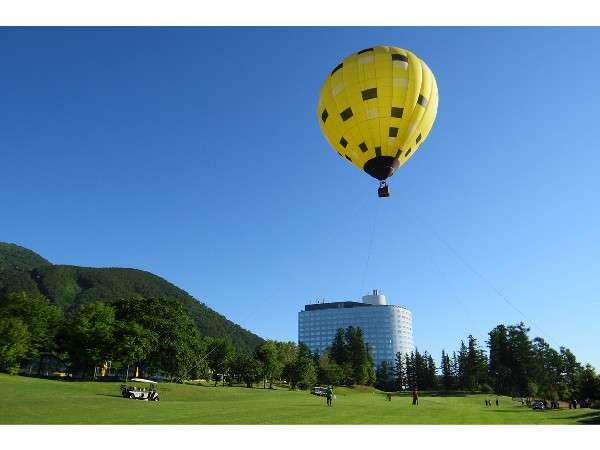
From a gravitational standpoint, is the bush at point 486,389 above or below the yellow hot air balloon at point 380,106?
below

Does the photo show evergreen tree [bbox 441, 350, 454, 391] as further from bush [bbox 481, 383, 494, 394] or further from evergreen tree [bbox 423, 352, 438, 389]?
bush [bbox 481, 383, 494, 394]

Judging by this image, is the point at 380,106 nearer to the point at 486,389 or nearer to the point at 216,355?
the point at 216,355

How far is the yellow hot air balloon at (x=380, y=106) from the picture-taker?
78.9 feet

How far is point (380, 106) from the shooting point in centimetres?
2409

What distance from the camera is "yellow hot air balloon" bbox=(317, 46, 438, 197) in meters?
24.0

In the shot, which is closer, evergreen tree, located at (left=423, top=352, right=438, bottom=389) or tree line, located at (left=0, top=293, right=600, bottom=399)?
tree line, located at (left=0, top=293, right=600, bottom=399)

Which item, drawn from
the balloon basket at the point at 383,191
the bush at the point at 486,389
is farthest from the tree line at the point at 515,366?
the balloon basket at the point at 383,191

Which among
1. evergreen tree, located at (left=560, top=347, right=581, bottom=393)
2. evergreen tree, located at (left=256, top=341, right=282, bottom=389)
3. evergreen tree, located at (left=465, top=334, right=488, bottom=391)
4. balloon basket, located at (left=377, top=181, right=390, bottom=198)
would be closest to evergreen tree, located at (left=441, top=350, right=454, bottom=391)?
evergreen tree, located at (left=465, top=334, right=488, bottom=391)

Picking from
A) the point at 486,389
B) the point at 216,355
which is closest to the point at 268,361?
the point at 216,355

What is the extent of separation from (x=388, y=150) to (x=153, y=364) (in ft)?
Answer: 207

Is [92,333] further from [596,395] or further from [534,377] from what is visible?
[534,377]

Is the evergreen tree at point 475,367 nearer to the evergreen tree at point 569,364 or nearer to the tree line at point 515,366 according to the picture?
the tree line at point 515,366

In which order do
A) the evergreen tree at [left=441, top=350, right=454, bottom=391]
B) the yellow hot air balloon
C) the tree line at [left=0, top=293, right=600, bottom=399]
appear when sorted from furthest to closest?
the evergreen tree at [left=441, top=350, right=454, bottom=391]
the tree line at [left=0, top=293, right=600, bottom=399]
the yellow hot air balloon

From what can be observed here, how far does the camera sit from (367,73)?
24.0 meters
